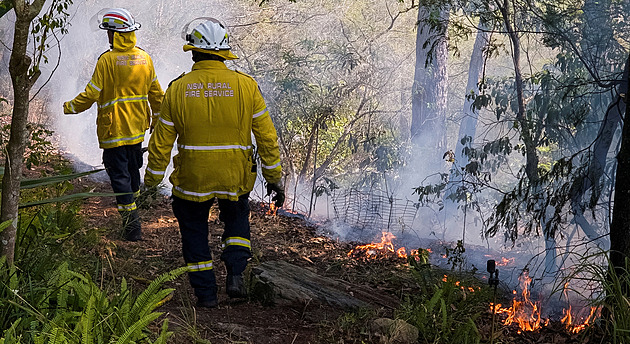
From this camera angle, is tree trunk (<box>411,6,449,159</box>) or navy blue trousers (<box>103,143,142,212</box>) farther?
tree trunk (<box>411,6,449,159</box>)

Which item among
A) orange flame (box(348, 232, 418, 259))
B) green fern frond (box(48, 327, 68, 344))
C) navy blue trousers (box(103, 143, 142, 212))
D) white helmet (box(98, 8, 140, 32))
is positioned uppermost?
white helmet (box(98, 8, 140, 32))

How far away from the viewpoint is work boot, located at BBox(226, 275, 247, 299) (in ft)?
14.5

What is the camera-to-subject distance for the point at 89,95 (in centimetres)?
546

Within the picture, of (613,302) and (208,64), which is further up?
(208,64)

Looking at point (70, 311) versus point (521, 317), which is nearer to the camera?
point (70, 311)

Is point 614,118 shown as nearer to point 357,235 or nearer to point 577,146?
point 577,146

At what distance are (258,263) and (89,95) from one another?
6.96 ft

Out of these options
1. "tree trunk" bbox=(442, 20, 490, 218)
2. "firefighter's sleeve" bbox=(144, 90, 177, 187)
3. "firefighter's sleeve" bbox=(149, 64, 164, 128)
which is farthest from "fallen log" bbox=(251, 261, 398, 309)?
"tree trunk" bbox=(442, 20, 490, 218)

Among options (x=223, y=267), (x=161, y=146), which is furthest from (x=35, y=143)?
(x=161, y=146)

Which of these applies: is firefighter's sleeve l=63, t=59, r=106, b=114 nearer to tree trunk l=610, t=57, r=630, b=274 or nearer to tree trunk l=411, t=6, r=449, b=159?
tree trunk l=610, t=57, r=630, b=274

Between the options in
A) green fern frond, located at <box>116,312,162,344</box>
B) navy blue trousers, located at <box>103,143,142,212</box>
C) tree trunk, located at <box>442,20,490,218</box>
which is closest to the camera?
green fern frond, located at <box>116,312,162,344</box>

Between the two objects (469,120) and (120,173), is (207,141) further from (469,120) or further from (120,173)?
(469,120)

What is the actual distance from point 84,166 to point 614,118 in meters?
8.03

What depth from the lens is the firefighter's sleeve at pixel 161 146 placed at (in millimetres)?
4180
